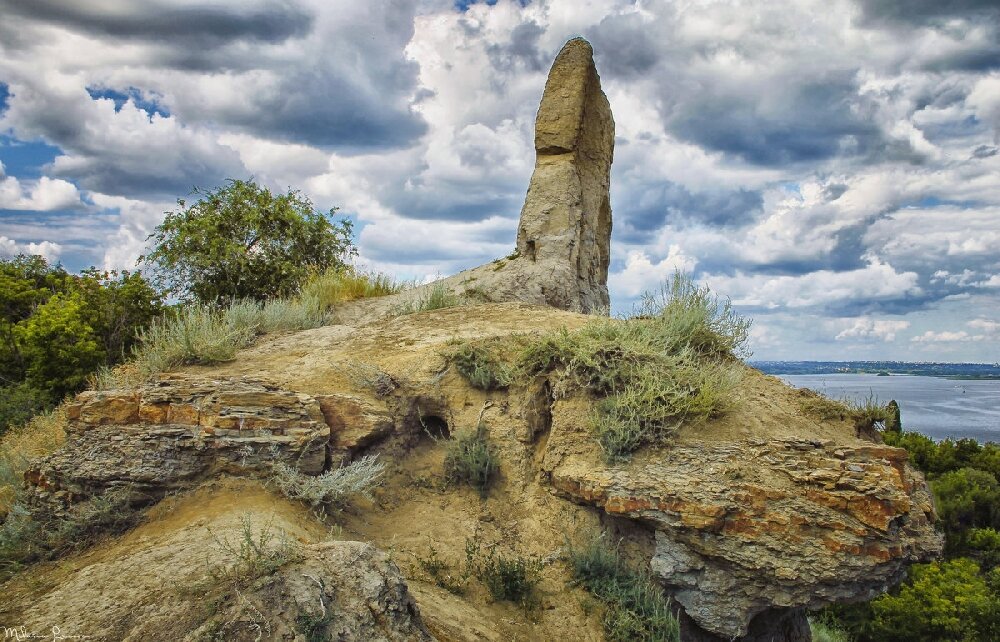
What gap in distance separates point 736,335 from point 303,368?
18.0ft

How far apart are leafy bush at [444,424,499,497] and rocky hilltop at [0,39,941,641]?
11 cm

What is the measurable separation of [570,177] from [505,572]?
992 cm

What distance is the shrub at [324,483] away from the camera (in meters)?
6.18

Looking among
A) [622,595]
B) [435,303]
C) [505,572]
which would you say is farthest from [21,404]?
[622,595]

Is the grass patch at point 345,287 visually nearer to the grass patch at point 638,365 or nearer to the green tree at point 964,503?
the grass patch at point 638,365

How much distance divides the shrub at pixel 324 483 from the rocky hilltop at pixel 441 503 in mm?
149

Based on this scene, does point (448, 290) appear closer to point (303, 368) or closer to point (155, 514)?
point (303, 368)

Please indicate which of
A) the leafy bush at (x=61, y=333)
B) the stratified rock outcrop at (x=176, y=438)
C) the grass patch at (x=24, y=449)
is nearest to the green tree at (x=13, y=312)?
the leafy bush at (x=61, y=333)

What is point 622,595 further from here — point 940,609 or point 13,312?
point 940,609

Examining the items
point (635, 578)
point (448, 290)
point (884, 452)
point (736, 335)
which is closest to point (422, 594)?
point (635, 578)

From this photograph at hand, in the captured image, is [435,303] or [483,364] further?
[435,303]

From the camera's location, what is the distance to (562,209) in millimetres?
14281

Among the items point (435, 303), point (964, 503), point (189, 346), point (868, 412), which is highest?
point (435, 303)

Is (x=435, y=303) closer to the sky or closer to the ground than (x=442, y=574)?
closer to the sky
